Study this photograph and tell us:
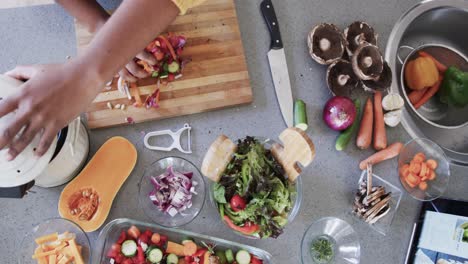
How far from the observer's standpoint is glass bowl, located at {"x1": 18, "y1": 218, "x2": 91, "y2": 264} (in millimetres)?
1014

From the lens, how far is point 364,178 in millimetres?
1202

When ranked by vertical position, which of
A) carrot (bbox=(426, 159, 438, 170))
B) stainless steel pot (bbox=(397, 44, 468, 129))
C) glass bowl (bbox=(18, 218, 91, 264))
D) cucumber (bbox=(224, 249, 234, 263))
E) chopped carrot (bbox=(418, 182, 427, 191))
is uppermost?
stainless steel pot (bbox=(397, 44, 468, 129))

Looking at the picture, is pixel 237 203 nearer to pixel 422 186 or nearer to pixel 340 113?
Answer: pixel 340 113

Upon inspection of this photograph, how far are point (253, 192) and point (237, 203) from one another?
0.17ft

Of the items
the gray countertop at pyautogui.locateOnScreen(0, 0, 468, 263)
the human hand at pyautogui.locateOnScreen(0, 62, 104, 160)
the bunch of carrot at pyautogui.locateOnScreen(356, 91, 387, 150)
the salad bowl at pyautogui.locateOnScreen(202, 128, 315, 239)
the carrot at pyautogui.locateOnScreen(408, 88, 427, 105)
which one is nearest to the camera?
the human hand at pyautogui.locateOnScreen(0, 62, 104, 160)

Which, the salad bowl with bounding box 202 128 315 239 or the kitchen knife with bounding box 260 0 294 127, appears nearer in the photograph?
the salad bowl with bounding box 202 128 315 239

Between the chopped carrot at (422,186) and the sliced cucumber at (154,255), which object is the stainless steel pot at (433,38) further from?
the sliced cucumber at (154,255)

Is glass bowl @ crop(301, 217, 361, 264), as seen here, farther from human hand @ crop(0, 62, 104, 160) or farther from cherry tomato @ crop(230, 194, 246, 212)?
human hand @ crop(0, 62, 104, 160)

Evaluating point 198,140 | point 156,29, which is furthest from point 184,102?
point 156,29

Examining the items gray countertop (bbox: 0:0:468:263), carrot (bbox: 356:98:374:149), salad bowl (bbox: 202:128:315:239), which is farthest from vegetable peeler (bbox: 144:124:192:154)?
carrot (bbox: 356:98:374:149)

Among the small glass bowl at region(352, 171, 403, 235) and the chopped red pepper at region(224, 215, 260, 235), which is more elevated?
the small glass bowl at region(352, 171, 403, 235)

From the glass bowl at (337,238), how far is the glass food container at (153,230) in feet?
0.47

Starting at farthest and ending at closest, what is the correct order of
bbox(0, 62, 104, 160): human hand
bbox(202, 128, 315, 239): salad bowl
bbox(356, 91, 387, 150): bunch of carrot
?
bbox(356, 91, 387, 150): bunch of carrot < bbox(202, 128, 315, 239): salad bowl < bbox(0, 62, 104, 160): human hand

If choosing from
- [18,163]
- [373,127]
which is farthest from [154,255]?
[373,127]
